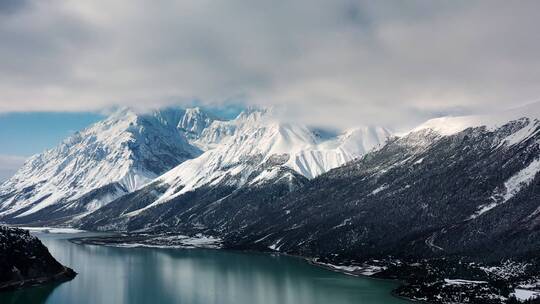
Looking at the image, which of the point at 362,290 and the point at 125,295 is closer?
the point at 125,295

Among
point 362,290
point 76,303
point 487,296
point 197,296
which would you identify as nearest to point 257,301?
point 197,296

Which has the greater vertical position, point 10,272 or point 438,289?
point 10,272

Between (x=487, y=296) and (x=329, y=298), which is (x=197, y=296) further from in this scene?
(x=487, y=296)

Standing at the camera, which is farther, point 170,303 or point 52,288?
point 52,288

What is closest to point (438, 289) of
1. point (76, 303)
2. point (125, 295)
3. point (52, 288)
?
point (125, 295)

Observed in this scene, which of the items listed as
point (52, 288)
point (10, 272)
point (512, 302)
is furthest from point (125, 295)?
point (512, 302)

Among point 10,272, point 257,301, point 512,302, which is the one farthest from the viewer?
point 10,272

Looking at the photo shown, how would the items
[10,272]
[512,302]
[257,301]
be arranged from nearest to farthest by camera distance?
[512,302] → [257,301] → [10,272]

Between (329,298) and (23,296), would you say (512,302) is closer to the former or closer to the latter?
(329,298)
